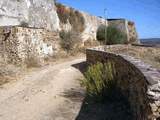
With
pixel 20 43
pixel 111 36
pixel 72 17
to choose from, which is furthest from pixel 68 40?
pixel 111 36

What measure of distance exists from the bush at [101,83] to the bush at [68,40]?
13387 mm

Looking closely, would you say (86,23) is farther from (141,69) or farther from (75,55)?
(141,69)

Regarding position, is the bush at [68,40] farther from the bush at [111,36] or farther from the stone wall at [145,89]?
the stone wall at [145,89]

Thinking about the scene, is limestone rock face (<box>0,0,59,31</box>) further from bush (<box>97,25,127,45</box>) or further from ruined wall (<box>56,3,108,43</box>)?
bush (<box>97,25,127,45</box>)

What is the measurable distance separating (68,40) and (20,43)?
24.4 feet

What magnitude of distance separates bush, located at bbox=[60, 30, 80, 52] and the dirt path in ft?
28.8

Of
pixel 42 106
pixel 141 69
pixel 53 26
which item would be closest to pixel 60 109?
pixel 42 106

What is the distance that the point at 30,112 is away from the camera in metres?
8.37

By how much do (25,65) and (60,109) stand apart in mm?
7981

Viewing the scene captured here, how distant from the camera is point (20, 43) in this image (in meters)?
16.5


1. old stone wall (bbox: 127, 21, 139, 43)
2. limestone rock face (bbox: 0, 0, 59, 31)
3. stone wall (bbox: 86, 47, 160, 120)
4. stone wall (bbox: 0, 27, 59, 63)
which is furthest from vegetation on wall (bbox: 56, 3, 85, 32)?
stone wall (bbox: 86, 47, 160, 120)

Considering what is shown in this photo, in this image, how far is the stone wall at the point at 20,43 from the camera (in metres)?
16.2

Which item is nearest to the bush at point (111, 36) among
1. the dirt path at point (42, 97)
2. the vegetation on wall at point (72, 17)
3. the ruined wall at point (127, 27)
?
the vegetation on wall at point (72, 17)

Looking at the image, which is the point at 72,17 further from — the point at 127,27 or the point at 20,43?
the point at 20,43
